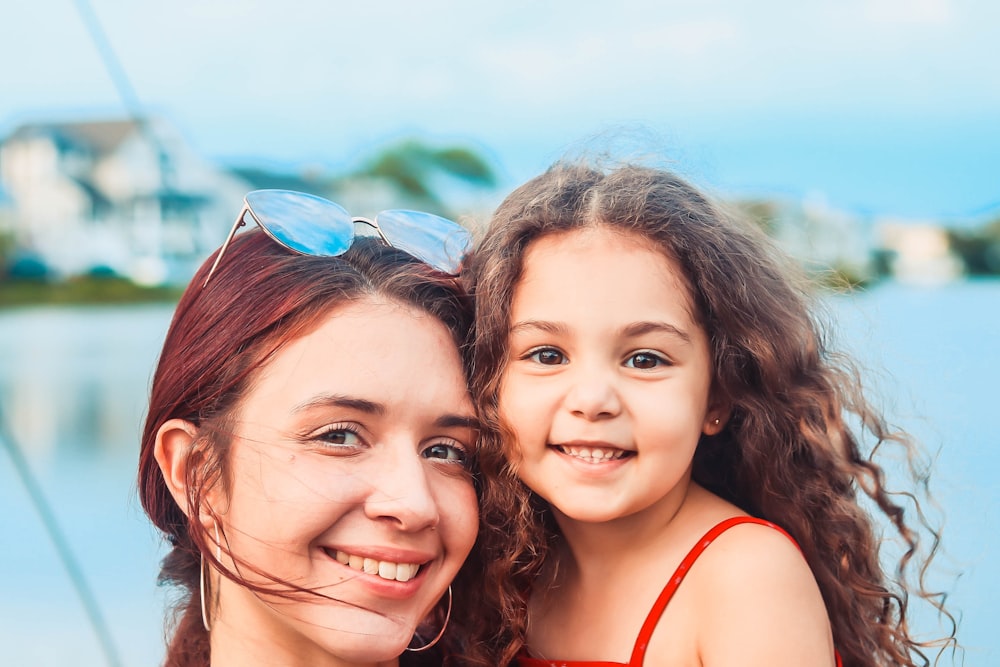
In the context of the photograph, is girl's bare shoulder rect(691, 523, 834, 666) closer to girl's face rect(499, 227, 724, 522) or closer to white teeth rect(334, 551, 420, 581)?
girl's face rect(499, 227, 724, 522)

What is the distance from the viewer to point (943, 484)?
2371mm

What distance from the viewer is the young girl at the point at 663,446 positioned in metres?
1.94

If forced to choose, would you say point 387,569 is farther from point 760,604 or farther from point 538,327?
point 760,604

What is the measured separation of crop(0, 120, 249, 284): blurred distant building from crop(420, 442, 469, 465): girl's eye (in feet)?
11.8

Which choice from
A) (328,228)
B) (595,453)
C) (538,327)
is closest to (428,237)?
(328,228)

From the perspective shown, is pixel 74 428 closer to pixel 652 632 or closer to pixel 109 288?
pixel 109 288

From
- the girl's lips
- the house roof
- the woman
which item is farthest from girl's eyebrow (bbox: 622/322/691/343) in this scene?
the house roof

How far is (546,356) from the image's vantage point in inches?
79.2

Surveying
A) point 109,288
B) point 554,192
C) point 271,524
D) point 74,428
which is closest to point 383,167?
point 109,288

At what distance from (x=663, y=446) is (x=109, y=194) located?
15.4 feet

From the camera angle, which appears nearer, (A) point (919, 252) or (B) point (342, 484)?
(B) point (342, 484)

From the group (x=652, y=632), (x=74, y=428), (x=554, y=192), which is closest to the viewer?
(x=652, y=632)

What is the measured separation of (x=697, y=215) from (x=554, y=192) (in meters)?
0.30

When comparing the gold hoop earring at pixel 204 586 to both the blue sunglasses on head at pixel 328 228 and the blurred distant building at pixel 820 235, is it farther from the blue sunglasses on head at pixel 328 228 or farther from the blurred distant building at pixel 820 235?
the blurred distant building at pixel 820 235
